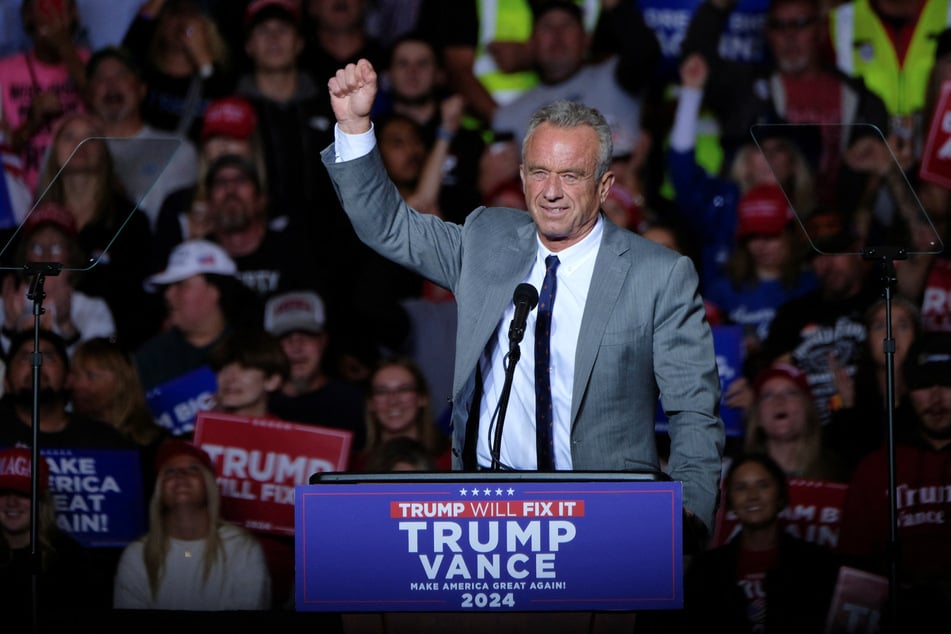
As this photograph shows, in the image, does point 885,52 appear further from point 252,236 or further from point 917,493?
point 252,236

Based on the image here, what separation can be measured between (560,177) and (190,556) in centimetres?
288

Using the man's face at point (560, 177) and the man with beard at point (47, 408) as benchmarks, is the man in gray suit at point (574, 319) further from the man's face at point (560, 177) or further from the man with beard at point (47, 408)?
the man with beard at point (47, 408)

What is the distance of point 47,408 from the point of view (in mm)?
5996

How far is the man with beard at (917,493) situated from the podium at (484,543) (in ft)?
9.76

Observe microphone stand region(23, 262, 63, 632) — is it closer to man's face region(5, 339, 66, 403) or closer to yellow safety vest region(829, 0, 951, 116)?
man's face region(5, 339, 66, 403)

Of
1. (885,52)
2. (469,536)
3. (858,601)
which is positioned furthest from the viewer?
(885,52)

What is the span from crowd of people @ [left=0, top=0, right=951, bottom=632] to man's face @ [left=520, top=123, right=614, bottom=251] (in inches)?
64.8

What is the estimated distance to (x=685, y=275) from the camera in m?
3.11

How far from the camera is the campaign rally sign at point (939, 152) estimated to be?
20.3 feet

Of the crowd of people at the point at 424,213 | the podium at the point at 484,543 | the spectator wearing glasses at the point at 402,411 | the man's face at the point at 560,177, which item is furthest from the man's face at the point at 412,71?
the podium at the point at 484,543

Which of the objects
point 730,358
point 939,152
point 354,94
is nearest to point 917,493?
point 730,358

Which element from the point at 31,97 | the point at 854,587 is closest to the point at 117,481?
the point at 31,97

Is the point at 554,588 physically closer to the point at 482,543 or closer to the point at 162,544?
the point at 482,543

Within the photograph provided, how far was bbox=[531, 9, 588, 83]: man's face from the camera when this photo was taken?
702 cm
